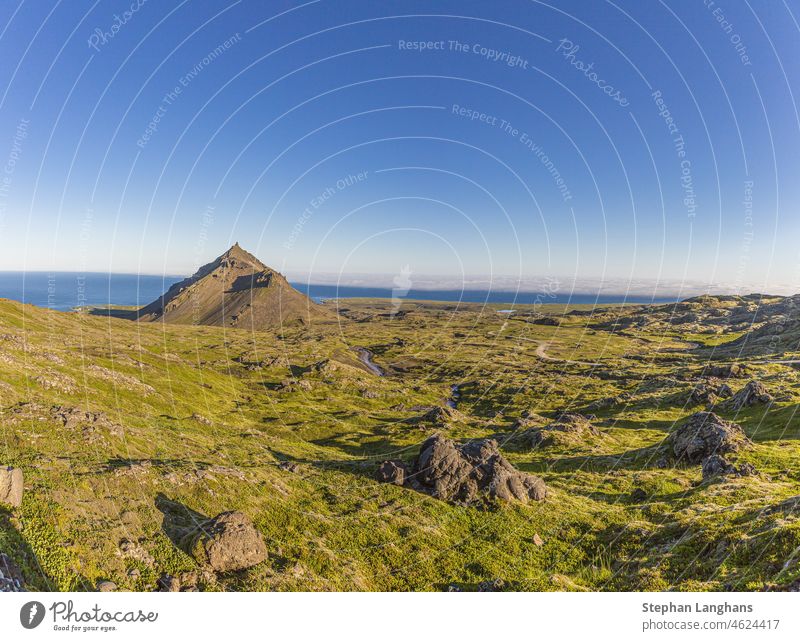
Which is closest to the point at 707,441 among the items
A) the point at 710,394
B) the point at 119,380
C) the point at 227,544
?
the point at 710,394

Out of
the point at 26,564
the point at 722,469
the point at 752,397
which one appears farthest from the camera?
the point at 752,397

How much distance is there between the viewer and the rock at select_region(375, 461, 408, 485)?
128ft

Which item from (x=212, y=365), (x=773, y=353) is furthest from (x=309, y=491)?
(x=773, y=353)

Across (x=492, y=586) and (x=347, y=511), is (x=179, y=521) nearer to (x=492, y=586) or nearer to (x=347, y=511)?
(x=347, y=511)

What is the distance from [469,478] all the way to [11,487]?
3481 cm

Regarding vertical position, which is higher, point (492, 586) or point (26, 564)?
point (26, 564)

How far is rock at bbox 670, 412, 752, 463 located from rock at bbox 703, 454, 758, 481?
4.97 metres

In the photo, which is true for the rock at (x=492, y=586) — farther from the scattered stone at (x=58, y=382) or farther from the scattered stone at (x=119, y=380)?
the scattered stone at (x=119, y=380)

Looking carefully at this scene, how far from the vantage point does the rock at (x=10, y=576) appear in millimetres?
15000

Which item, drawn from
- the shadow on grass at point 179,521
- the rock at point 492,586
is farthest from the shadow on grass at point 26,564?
the rock at point 492,586

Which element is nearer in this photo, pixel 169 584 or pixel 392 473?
pixel 169 584

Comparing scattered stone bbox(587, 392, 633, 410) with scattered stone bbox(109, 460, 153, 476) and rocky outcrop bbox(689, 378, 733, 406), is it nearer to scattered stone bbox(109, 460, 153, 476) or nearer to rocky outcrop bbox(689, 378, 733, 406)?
rocky outcrop bbox(689, 378, 733, 406)

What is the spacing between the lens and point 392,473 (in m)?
39.5

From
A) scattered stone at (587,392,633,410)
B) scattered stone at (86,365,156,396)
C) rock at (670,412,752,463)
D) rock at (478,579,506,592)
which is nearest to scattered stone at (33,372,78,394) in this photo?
scattered stone at (86,365,156,396)
